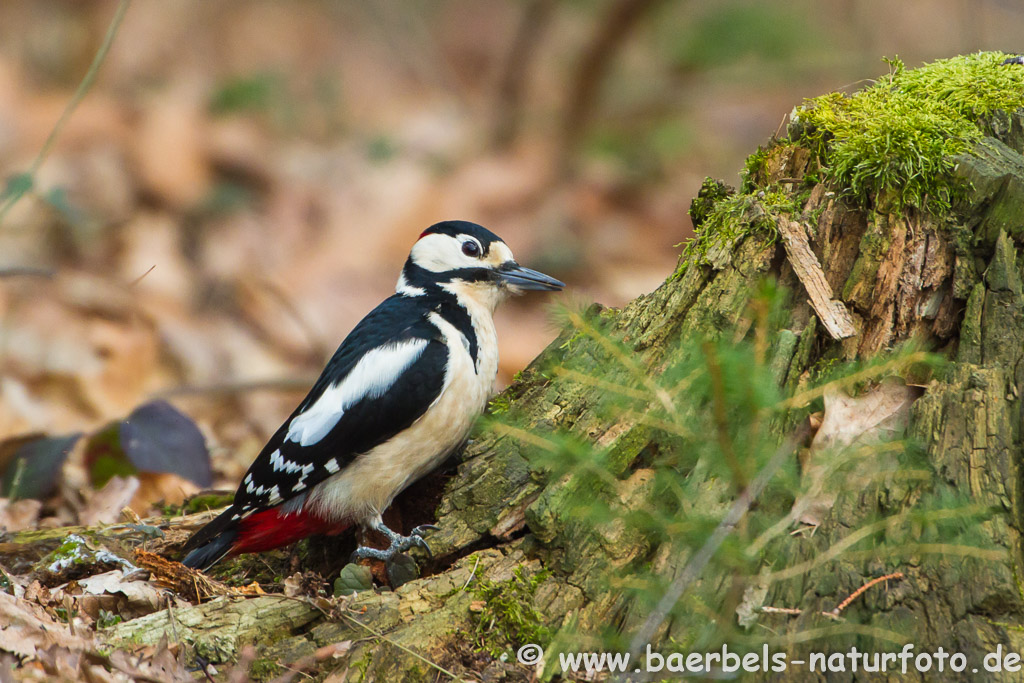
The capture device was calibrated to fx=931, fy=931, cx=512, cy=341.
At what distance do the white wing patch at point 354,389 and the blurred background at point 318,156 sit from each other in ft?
5.17

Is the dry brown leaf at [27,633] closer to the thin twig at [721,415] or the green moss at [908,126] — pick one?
the thin twig at [721,415]

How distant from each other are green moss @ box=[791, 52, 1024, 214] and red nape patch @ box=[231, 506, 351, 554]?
2.05m

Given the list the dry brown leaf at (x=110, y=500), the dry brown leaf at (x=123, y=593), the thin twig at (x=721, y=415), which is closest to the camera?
the thin twig at (x=721, y=415)

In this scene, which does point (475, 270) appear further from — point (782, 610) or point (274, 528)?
point (782, 610)

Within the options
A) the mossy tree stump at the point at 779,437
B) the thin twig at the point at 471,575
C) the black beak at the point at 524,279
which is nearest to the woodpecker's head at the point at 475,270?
the black beak at the point at 524,279

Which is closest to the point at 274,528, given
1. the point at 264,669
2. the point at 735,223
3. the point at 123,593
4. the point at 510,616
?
the point at 123,593

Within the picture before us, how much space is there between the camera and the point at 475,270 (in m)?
3.75

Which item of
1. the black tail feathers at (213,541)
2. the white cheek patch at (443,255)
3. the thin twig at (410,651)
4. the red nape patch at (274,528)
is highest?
the white cheek patch at (443,255)

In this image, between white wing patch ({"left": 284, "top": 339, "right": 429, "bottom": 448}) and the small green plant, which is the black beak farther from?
the small green plant

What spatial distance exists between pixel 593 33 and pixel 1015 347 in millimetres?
6410

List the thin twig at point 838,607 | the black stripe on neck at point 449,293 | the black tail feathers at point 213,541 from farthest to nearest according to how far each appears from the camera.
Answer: the black stripe on neck at point 449,293 → the black tail feathers at point 213,541 → the thin twig at point 838,607

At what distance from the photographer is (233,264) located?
7.42 m

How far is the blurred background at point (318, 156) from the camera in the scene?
596 centimetres

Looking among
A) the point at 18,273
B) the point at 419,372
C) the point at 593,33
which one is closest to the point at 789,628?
the point at 419,372
